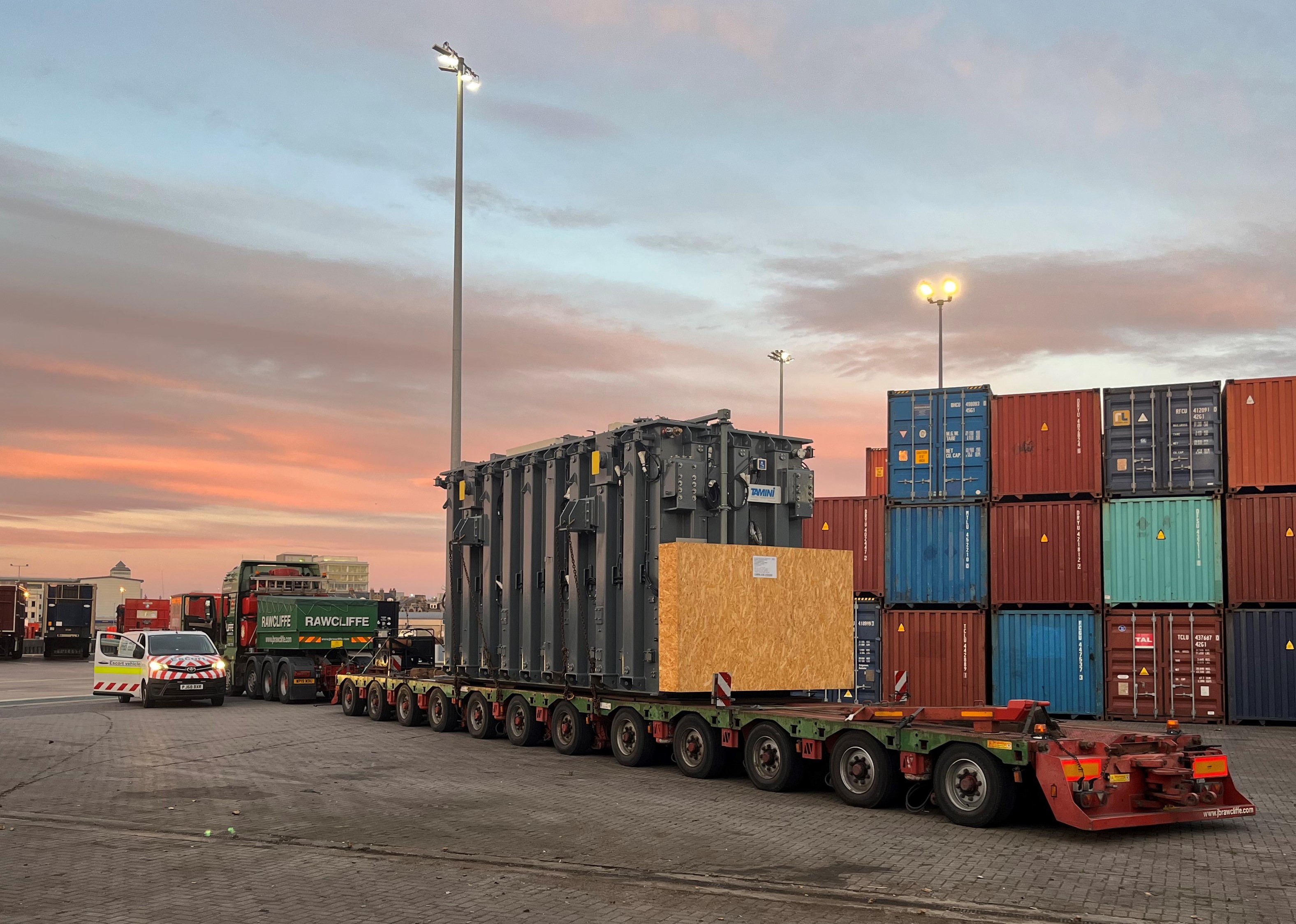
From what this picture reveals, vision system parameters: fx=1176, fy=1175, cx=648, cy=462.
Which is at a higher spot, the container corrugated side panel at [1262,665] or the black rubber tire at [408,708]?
the container corrugated side panel at [1262,665]

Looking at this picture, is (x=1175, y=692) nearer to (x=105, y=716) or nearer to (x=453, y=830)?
(x=453, y=830)

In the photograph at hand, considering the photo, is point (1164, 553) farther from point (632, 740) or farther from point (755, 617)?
point (632, 740)

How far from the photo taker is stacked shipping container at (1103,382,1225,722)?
23266mm

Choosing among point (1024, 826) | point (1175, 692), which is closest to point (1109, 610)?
point (1175, 692)

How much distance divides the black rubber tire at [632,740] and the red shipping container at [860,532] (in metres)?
10.6

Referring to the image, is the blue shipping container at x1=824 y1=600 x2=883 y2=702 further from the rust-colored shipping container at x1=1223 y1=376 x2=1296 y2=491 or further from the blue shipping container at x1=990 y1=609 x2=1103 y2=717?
the rust-colored shipping container at x1=1223 y1=376 x2=1296 y2=491

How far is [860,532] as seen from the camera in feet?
88.5

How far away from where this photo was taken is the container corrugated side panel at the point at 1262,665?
22672 millimetres

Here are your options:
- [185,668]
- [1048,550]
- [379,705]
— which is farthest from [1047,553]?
[185,668]

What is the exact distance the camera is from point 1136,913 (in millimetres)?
8305

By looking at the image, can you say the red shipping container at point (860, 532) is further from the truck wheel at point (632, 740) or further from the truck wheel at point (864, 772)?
the truck wheel at point (864, 772)

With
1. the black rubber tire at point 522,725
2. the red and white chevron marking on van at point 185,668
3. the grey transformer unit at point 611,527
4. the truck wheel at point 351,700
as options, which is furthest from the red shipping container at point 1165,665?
the red and white chevron marking on van at point 185,668

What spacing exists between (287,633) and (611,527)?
15247 millimetres

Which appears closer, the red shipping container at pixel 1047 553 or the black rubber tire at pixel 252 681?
the red shipping container at pixel 1047 553
